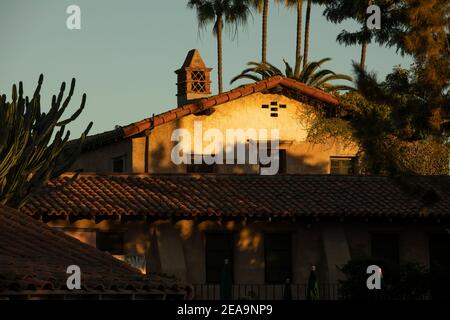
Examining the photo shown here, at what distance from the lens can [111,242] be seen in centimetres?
3769

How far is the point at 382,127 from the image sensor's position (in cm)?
2981

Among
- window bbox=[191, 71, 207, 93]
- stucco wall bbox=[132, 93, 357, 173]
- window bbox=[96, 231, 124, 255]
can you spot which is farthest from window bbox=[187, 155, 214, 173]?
window bbox=[96, 231, 124, 255]

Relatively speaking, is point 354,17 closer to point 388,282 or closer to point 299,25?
point 388,282

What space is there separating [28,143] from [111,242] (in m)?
10.1

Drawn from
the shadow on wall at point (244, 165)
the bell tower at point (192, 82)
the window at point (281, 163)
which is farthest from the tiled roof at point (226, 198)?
the bell tower at point (192, 82)

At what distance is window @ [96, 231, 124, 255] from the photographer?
3753 centimetres

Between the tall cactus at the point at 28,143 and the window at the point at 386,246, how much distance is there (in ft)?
44.8

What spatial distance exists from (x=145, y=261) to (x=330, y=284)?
5676 mm

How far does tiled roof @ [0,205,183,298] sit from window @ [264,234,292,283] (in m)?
14.4

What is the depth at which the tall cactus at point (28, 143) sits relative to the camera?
26.9 meters

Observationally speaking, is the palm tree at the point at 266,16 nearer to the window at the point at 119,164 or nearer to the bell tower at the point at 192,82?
the bell tower at the point at 192,82
